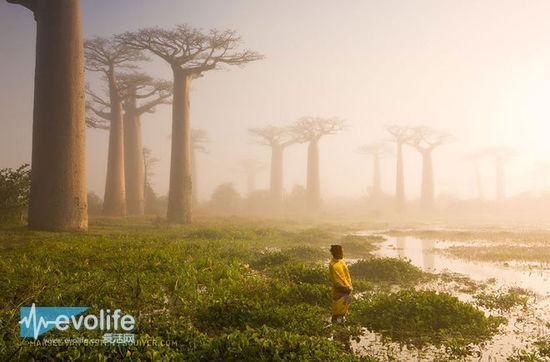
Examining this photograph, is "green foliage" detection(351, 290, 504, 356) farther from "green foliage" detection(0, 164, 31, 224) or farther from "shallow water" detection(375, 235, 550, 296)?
"green foliage" detection(0, 164, 31, 224)

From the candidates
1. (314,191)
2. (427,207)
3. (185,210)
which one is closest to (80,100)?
(185,210)

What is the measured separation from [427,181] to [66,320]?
5226 centimetres

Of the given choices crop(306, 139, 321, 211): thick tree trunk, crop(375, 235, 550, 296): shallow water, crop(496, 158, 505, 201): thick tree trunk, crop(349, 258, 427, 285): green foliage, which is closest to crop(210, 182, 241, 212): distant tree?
crop(306, 139, 321, 211): thick tree trunk

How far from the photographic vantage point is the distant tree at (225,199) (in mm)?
50125

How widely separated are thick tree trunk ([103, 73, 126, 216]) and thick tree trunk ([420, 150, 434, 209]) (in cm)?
3866

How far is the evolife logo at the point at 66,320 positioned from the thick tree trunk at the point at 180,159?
56.2 feet

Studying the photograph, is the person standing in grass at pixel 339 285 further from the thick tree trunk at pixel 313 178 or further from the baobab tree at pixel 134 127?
the thick tree trunk at pixel 313 178

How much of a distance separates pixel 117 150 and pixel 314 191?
25229 millimetres

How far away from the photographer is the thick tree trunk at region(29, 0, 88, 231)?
15.7 meters

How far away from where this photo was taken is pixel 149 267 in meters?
9.97

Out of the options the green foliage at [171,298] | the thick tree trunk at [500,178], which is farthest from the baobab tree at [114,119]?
the thick tree trunk at [500,178]

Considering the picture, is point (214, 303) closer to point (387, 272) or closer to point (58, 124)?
point (387, 272)

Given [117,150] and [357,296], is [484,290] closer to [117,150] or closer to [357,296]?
[357,296]

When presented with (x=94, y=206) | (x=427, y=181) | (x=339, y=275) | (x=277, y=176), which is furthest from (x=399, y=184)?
(x=339, y=275)
